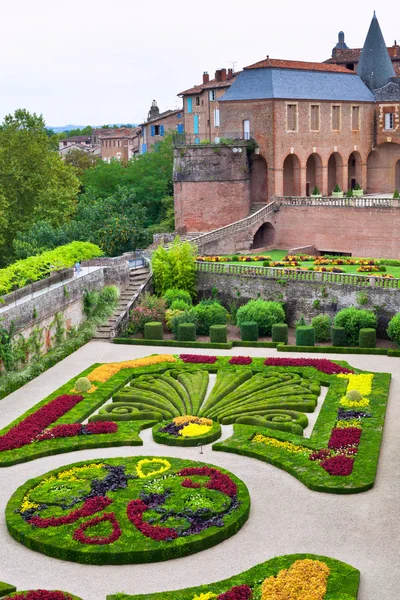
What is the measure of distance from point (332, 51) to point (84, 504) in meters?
61.6

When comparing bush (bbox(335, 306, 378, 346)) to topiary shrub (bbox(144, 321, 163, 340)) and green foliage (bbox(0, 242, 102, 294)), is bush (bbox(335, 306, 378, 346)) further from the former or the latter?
green foliage (bbox(0, 242, 102, 294))

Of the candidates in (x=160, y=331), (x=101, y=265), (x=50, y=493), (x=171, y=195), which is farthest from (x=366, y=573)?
(x=171, y=195)

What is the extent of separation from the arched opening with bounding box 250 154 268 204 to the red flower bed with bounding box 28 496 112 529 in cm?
3774

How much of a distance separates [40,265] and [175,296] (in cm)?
696

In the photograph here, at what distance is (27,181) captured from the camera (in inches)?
2512

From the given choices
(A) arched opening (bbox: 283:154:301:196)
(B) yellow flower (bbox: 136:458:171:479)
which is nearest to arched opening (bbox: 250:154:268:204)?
(A) arched opening (bbox: 283:154:301:196)

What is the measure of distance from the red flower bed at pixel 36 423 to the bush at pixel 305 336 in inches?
427

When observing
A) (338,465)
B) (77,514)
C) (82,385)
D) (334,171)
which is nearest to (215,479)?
(338,465)

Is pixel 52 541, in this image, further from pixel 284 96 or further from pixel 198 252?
pixel 284 96

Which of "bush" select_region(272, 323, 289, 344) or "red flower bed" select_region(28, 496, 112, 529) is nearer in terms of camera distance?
"red flower bed" select_region(28, 496, 112, 529)

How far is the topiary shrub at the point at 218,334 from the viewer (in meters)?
37.9

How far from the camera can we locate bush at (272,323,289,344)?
37.9m

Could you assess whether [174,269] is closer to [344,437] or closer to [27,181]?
[344,437]

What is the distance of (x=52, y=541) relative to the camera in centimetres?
1950
